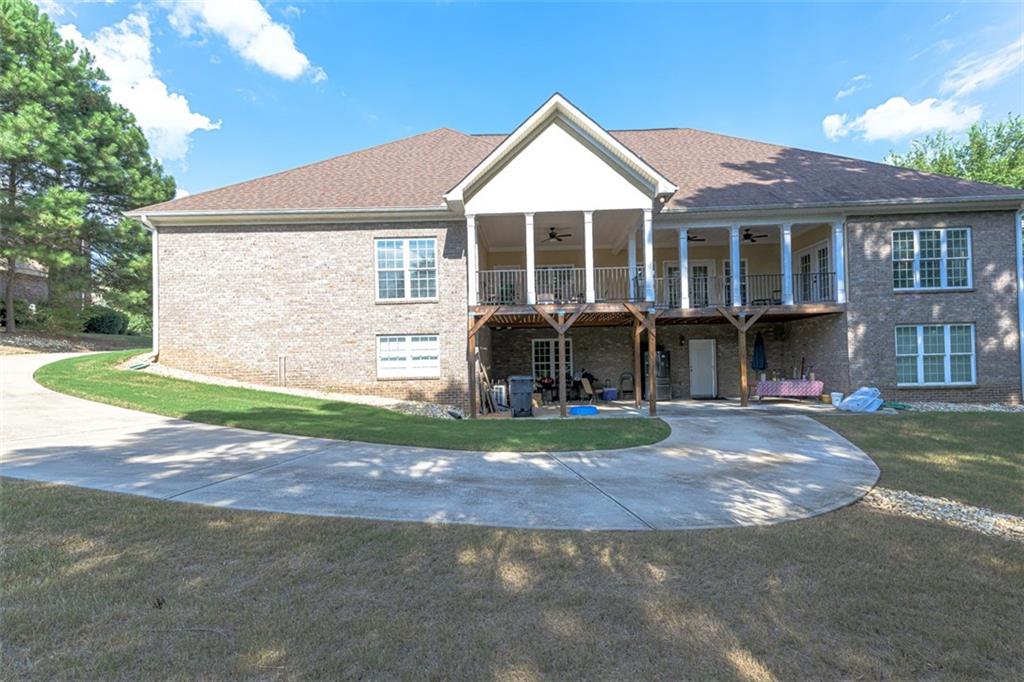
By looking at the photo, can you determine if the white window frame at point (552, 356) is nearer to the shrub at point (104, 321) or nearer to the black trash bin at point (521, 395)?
the black trash bin at point (521, 395)

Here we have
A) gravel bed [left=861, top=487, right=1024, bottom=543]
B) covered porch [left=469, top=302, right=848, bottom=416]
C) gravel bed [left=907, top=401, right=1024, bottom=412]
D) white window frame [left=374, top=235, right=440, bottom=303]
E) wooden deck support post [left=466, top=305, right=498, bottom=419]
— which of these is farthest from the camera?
covered porch [left=469, top=302, right=848, bottom=416]

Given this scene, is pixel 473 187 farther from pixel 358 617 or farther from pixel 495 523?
pixel 358 617

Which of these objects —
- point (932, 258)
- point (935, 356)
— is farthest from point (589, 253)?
point (935, 356)

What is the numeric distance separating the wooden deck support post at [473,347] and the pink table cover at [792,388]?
31.2ft

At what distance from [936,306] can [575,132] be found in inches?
495

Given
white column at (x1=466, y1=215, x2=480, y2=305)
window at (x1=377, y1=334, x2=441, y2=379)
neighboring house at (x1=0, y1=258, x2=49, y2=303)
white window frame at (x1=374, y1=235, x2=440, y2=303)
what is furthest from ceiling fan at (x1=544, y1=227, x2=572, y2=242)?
neighboring house at (x1=0, y1=258, x2=49, y2=303)

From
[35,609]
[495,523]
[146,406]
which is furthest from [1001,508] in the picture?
[146,406]

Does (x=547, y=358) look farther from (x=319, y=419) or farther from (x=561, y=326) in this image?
(x=319, y=419)

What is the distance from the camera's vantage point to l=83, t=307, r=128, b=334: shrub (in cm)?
2731

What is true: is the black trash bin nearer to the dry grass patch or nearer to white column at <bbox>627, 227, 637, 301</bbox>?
white column at <bbox>627, 227, 637, 301</bbox>

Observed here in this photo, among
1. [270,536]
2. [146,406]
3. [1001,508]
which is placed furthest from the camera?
[146,406]

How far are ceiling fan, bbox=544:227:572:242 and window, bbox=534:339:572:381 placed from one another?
375cm

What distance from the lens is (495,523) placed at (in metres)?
5.02

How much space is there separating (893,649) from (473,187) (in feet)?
45.6
